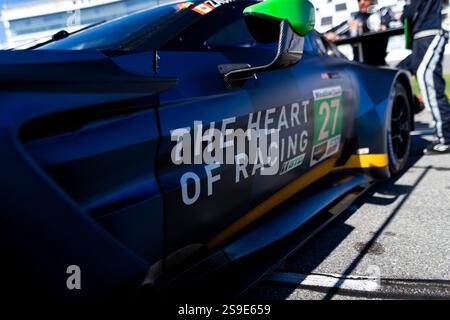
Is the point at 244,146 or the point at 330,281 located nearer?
the point at 244,146

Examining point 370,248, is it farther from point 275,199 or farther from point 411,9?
point 411,9

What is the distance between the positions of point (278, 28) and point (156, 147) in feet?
1.92

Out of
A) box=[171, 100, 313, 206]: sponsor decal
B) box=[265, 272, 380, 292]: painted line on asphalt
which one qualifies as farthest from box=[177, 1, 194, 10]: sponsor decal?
box=[265, 272, 380, 292]: painted line on asphalt

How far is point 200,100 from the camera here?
3.97 feet

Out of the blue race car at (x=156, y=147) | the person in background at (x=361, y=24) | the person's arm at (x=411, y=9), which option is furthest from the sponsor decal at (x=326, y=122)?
the person in background at (x=361, y=24)

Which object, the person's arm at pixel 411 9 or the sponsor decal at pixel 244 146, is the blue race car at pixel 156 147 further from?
the person's arm at pixel 411 9

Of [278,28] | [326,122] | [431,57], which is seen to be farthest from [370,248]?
[431,57]

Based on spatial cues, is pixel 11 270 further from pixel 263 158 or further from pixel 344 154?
pixel 344 154

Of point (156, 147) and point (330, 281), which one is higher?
point (156, 147)

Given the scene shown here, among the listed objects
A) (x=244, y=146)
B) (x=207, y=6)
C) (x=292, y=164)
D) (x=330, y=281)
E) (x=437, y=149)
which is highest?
(x=207, y=6)

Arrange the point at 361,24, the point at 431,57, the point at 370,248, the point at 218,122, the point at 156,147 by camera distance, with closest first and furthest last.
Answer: the point at 156,147
the point at 218,122
the point at 370,248
the point at 431,57
the point at 361,24

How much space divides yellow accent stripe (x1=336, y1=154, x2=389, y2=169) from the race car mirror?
1277mm

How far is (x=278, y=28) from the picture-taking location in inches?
50.6
